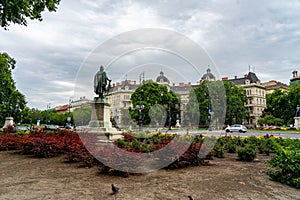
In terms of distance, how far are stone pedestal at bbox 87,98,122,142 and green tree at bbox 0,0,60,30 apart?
557 centimetres

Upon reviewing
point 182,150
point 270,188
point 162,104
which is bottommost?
point 270,188

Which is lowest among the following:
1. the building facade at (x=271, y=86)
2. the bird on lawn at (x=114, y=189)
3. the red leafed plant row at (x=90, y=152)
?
the bird on lawn at (x=114, y=189)

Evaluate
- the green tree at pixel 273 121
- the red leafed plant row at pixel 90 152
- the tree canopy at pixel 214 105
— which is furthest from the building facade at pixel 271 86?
the red leafed plant row at pixel 90 152

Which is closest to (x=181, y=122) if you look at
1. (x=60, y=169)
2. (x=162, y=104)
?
(x=162, y=104)

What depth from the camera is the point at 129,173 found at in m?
6.38

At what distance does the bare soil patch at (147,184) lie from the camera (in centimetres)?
462

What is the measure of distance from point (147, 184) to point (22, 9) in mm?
9919

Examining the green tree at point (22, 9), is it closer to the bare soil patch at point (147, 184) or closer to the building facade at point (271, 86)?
the bare soil patch at point (147, 184)

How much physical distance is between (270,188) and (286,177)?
759 mm

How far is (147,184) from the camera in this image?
5434 mm

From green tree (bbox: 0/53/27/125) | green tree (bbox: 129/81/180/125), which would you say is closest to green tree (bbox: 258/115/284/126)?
green tree (bbox: 129/81/180/125)

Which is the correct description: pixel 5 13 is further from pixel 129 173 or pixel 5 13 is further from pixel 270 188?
pixel 270 188

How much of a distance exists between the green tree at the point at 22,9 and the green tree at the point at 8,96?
26.6 m

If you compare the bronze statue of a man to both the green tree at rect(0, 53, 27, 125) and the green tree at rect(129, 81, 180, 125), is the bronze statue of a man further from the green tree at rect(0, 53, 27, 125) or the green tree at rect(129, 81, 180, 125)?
the green tree at rect(129, 81, 180, 125)
